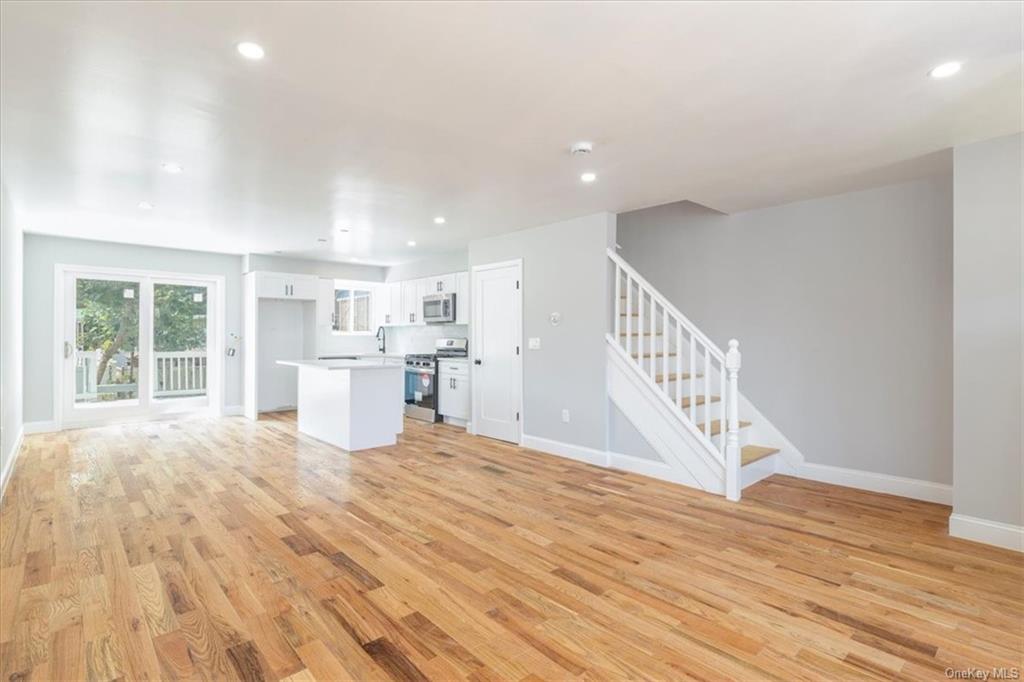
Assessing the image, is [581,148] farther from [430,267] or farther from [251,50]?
[430,267]

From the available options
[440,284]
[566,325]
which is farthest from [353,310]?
[566,325]

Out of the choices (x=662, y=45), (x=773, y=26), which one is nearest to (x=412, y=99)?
(x=662, y=45)

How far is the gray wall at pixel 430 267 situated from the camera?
7.15 metres

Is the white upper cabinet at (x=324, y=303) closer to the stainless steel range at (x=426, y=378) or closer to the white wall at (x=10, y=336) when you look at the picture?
the stainless steel range at (x=426, y=378)

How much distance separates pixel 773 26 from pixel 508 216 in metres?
3.22

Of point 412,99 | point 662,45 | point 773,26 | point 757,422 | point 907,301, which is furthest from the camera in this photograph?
point 757,422

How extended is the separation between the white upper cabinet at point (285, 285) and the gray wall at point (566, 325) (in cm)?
396

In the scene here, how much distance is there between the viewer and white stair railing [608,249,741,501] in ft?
12.8

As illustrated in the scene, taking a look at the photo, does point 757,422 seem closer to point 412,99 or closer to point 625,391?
point 625,391

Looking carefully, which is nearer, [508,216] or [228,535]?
[228,535]

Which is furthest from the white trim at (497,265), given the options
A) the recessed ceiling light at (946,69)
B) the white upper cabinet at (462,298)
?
the recessed ceiling light at (946,69)

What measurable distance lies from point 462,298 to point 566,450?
9.56ft

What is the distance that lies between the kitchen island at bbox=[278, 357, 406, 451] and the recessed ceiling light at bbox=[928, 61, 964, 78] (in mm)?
4808

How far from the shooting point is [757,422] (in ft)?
15.7
